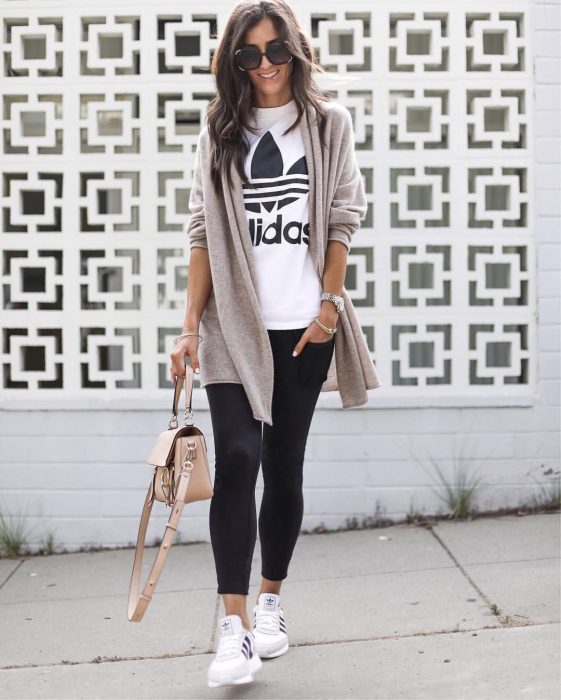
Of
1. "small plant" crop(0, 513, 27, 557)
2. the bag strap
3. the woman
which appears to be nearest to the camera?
the bag strap

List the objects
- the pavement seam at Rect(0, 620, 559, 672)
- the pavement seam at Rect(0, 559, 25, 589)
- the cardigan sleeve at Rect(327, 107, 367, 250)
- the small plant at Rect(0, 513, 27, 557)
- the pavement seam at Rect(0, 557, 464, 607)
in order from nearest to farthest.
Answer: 1. the cardigan sleeve at Rect(327, 107, 367, 250)
2. the pavement seam at Rect(0, 620, 559, 672)
3. the pavement seam at Rect(0, 557, 464, 607)
4. the pavement seam at Rect(0, 559, 25, 589)
5. the small plant at Rect(0, 513, 27, 557)

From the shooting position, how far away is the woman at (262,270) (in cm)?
310

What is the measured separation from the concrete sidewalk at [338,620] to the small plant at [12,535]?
89 mm

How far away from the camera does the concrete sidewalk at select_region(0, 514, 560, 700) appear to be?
3.18 m

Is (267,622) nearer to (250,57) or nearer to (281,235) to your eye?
(281,235)

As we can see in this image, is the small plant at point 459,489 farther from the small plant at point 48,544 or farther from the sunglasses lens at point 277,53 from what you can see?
the sunglasses lens at point 277,53

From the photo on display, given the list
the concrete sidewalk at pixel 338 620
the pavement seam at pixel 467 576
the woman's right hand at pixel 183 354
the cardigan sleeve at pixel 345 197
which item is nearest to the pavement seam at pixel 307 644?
the concrete sidewalk at pixel 338 620

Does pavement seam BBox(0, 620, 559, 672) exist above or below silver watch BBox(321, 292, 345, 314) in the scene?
below

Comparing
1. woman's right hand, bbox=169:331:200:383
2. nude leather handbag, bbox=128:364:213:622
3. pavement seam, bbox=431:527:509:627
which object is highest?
woman's right hand, bbox=169:331:200:383

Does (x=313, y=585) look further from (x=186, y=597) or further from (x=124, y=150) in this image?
(x=124, y=150)

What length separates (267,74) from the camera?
10.4ft

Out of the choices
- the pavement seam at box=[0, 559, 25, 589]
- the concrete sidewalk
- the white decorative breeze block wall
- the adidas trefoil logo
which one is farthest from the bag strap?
the white decorative breeze block wall

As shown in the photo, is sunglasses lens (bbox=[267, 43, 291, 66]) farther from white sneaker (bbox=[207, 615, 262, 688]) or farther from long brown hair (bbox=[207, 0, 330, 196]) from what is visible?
white sneaker (bbox=[207, 615, 262, 688])

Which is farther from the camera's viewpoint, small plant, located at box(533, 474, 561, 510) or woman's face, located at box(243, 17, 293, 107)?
small plant, located at box(533, 474, 561, 510)
